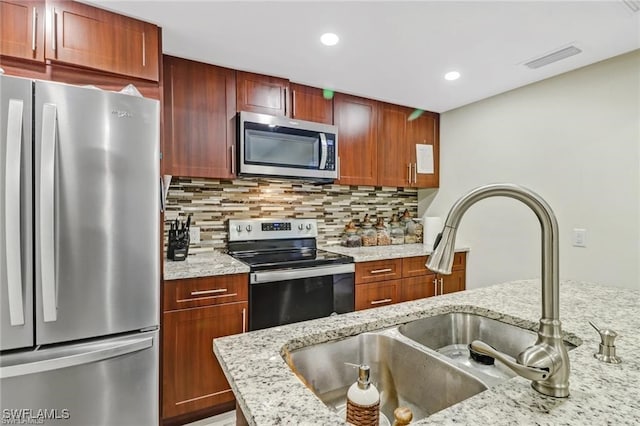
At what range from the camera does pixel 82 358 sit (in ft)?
4.33

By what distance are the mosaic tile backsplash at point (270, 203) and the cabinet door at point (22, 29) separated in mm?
1040

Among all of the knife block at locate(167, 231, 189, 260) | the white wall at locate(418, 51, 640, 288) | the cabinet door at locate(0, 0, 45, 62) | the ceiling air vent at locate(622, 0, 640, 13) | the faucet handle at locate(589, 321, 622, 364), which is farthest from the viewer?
the knife block at locate(167, 231, 189, 260)

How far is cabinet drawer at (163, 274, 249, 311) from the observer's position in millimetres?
1797

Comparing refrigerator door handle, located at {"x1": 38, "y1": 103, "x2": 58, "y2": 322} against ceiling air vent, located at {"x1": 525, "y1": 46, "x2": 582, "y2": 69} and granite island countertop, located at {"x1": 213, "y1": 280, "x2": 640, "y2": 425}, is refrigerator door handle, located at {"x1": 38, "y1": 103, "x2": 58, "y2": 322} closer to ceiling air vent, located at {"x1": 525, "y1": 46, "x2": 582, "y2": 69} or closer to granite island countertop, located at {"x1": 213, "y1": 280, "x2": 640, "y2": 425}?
granite island countertop, located at {"x1": 213, "y1": 280, "x2": 640, "y2": 425}

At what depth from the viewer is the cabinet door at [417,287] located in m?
2.69

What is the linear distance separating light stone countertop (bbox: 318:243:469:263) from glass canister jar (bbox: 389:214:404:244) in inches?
4.7

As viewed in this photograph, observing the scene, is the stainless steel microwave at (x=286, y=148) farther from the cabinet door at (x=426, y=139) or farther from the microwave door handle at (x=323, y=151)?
the cabinet door at (x=426, y=139)

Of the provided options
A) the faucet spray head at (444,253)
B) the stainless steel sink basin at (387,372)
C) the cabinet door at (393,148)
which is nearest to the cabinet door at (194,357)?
the stainless steel sink basin at (387,372)

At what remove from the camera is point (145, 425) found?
150 centimetres

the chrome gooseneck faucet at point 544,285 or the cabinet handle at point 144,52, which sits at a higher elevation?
the cabinet handle at point 144,52

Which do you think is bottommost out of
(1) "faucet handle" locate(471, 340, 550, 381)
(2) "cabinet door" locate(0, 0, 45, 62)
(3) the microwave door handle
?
(1) "faucet handle" locate(471, 340, 550, 381)

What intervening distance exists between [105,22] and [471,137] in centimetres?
284

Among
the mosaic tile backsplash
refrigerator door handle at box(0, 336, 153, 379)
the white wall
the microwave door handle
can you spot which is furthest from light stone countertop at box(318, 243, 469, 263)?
refrigerator door handle at box(0, 336, 153, 379)

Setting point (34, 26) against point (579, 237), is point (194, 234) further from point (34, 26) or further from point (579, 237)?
point (579, 237)
